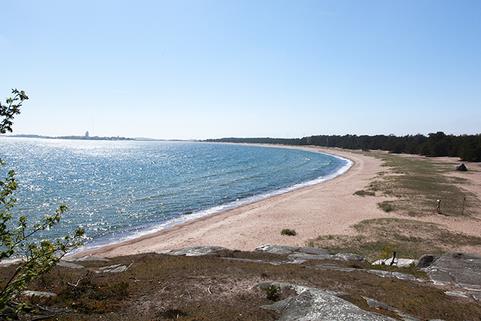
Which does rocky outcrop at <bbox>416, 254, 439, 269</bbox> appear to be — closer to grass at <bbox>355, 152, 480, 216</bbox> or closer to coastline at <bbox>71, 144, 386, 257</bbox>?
coastline at <bbox>71, 144, 386, 257</bbox>

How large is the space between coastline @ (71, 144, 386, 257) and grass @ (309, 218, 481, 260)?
174cm

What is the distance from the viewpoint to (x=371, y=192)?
50500mm

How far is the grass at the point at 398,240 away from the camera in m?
24.4

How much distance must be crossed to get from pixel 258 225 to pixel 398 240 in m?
11.6

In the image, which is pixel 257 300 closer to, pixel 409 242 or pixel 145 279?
pixel 145 279

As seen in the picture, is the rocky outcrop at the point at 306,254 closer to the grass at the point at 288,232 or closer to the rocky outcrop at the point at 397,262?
the rocky outcrop at the point at 397,262

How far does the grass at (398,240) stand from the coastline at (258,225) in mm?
1738

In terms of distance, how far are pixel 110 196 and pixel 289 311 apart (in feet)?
151

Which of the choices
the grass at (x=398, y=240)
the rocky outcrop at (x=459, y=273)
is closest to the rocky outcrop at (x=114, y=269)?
the rocky outcrop at (x=459, y=273)

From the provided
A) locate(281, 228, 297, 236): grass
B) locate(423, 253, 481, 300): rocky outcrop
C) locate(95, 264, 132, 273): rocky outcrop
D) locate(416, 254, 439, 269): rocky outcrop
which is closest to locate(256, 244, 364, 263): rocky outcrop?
locate(416, 254, 439, 269): rocky outcrop

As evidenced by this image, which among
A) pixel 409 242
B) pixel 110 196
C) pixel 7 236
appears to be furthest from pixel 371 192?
pixel 7 236

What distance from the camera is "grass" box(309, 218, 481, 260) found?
24422 millimetres

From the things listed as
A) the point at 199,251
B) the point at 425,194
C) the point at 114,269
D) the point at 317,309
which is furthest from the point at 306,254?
the point at 425,194

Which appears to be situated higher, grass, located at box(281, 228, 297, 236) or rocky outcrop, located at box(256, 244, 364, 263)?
rocky outcrop, located at box(256, 244, 364, 263)
